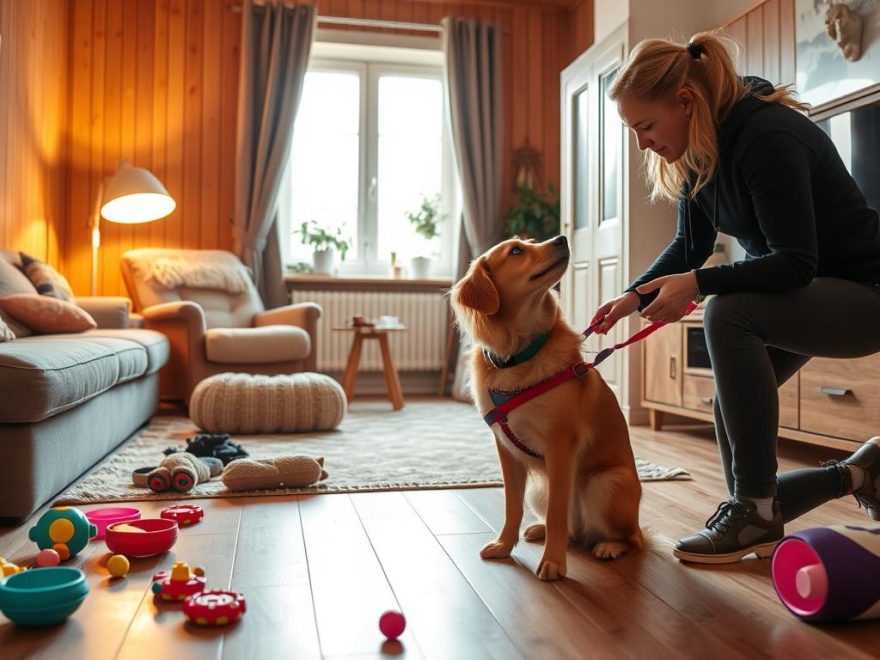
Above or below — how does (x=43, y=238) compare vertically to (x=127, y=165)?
below

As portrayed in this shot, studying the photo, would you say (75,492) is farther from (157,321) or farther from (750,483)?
(157,321)

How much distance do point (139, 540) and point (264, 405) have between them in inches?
72.5

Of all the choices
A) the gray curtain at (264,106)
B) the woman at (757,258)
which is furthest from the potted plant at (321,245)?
the woman at (757,258)

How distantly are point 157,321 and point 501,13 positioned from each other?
335cm

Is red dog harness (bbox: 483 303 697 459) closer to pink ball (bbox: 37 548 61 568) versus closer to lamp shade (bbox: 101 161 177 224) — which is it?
pink ball (bbox: 37 548 61 568)

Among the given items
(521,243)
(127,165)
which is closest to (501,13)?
(127,165)

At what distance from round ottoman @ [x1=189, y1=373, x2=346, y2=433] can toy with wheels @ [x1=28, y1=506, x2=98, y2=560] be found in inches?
69.4

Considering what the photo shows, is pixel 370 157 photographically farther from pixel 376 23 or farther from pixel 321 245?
pixel 376 23

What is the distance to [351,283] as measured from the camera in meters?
5.38

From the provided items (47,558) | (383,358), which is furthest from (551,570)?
(383,358)

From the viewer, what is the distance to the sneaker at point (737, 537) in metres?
1.53

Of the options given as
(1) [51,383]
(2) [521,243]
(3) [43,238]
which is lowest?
(1) [51,383]

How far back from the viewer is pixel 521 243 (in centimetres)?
165

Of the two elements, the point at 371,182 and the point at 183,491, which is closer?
the point at 183,491
